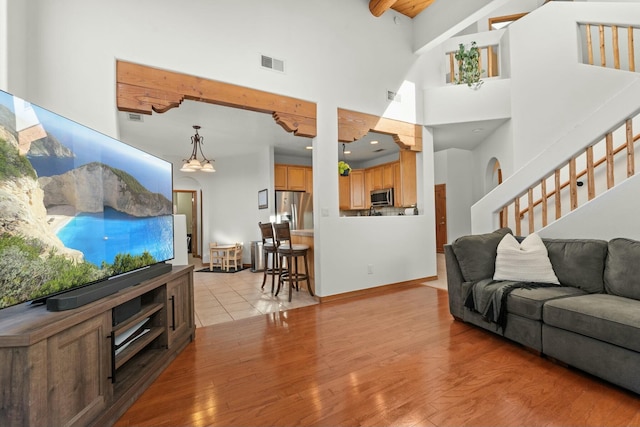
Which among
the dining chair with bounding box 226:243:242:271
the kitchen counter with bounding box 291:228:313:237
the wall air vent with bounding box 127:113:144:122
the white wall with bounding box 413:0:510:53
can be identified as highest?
the white wall with bounding box 413:0:510:53

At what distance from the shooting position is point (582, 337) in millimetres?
1872

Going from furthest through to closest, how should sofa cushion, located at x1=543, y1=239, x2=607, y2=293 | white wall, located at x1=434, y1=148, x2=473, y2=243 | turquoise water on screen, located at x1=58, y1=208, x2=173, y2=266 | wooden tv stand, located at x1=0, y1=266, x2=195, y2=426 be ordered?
white wall, located at x1=434, y1=148, x2=473, y2=243, sofa cushion, located at x1=543, y1=239, x2=607, y2=293, turquoise water on screen, located at x1=58, y1=208, x2=173, y2=266, wooden tv stand, located at x1=0, y1=266, x2=195, y2=426

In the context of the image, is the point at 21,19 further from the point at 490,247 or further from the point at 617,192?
the point at 617,192

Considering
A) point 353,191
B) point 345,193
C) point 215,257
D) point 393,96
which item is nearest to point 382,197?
point 353,191

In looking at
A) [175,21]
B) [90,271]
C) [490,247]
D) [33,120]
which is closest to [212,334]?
[90,271]

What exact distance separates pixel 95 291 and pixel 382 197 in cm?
651

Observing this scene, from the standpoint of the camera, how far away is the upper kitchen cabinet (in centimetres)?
677

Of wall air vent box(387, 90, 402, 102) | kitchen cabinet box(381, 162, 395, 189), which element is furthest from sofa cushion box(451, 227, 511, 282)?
kitchen cabinet box(381, 162, 395, 189)

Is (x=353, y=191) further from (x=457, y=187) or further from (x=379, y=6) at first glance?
(x=379, y=6)

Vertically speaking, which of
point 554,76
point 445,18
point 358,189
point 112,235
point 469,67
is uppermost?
point 445,18

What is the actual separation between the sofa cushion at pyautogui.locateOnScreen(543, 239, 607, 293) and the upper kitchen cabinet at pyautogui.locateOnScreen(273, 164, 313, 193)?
5.15 m

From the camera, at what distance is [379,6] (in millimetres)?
4102

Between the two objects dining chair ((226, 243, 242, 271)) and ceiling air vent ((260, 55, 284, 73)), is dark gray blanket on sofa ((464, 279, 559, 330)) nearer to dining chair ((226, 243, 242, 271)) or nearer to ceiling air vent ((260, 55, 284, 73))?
ceiling air vent ((260, 55, 284, 73))

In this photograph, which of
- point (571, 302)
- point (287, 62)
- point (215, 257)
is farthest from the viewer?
point (215, 257)
